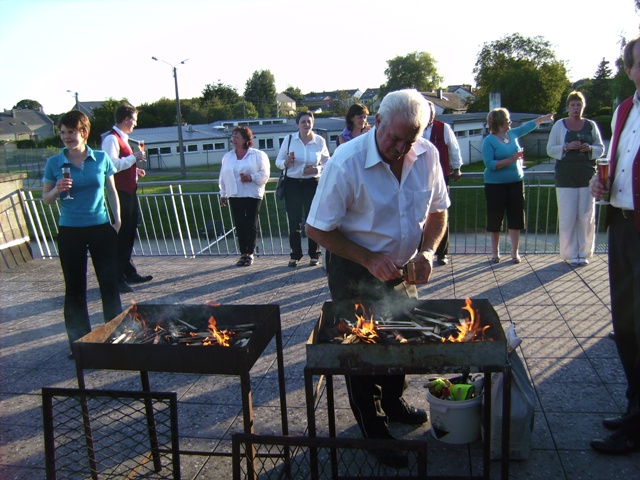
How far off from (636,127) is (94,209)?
4204 millimetres

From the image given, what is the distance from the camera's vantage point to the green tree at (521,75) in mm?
56719

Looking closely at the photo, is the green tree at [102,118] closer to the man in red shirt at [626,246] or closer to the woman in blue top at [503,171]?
the woman in blue top at [503,171]

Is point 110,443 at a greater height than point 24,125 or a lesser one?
lesser

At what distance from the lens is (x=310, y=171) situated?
753cm

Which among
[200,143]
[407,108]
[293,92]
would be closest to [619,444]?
[407,108]

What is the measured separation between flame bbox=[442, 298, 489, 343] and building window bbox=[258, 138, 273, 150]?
4972cm

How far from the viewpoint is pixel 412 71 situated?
88.9 meters

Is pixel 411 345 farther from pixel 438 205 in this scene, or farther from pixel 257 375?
pixel 257 375

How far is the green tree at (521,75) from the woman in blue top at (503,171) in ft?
173

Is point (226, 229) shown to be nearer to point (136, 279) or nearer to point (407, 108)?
point (136, 279)

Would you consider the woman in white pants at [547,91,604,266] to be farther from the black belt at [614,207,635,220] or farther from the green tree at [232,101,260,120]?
the green tree at [232,101,260,120]

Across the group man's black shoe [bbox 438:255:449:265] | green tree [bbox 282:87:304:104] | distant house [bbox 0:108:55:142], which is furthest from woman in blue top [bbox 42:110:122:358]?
green tree [bbox 282:87:304:104]

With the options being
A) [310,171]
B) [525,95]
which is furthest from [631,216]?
[525,95]

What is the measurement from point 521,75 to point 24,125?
7294 centimetres
